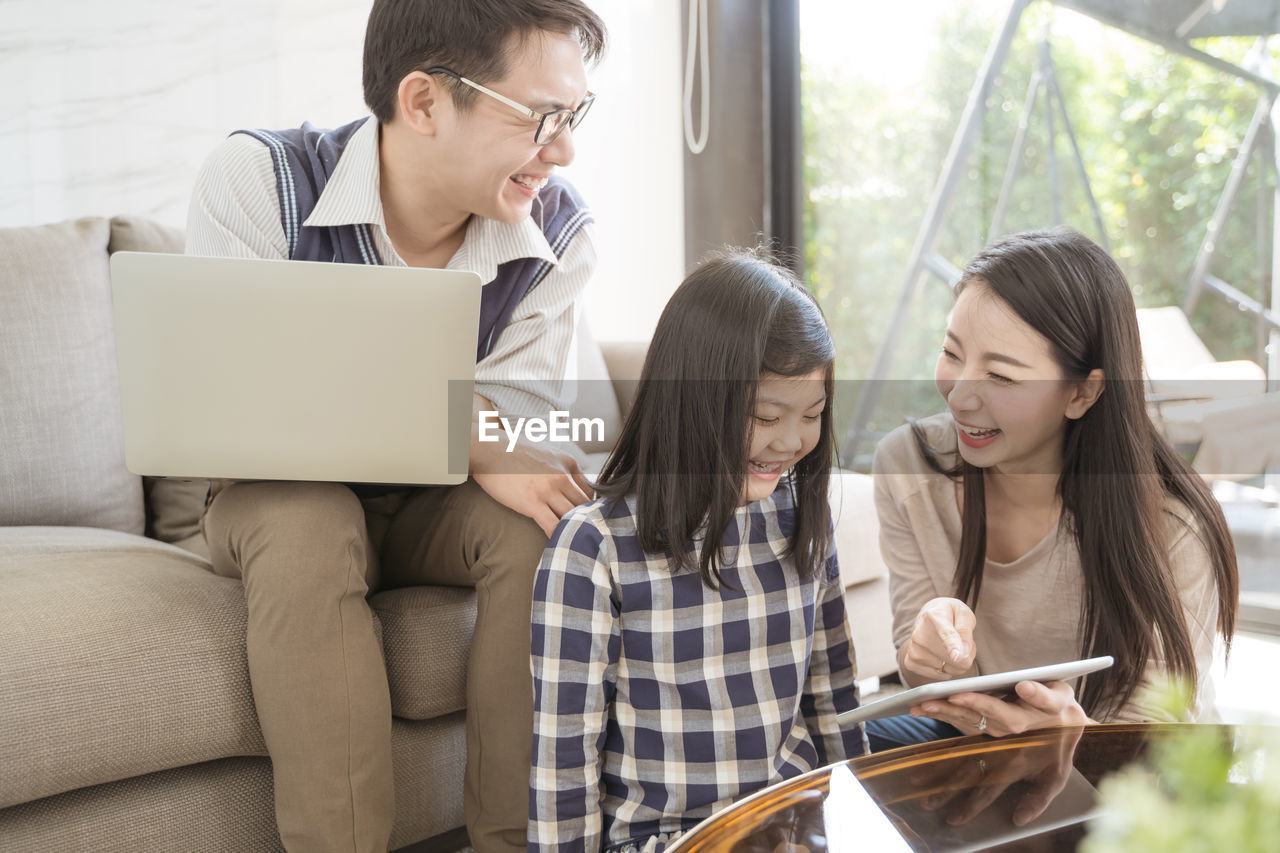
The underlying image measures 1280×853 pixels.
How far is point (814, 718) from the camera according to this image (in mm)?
1089

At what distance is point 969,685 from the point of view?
0.71 meters

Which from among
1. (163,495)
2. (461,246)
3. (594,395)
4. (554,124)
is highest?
(554,124)

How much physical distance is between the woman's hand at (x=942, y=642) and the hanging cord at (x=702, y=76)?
2172 millimetres

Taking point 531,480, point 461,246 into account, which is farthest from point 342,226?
point 531,480

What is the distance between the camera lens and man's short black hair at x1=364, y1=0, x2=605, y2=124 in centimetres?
117

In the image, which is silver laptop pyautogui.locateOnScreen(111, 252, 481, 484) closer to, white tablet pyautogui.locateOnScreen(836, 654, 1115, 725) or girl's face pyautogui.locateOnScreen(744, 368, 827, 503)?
girl's face pyautogui.locateOnScreen(744, 368, 827, 503)

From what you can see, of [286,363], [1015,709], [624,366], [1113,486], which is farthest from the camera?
[624,366]

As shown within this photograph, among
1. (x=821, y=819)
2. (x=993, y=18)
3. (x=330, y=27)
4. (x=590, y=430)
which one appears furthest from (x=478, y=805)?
(x=993, y=18)

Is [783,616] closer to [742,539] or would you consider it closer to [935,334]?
[742,539]

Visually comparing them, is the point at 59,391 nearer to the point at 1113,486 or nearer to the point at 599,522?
the point at 599,522

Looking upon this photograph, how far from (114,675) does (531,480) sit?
453 millimetres

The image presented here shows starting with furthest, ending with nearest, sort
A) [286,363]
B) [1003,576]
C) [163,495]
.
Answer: [163,495] → [1003,576] → [286,363]

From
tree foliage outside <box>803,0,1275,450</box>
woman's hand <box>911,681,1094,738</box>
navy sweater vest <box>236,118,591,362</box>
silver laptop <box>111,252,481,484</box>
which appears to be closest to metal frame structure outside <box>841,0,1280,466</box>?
tree foliage outside <box>803,0,1275,450</box>

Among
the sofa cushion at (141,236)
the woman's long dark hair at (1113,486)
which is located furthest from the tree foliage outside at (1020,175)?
the sofa cushion at (141,236)
